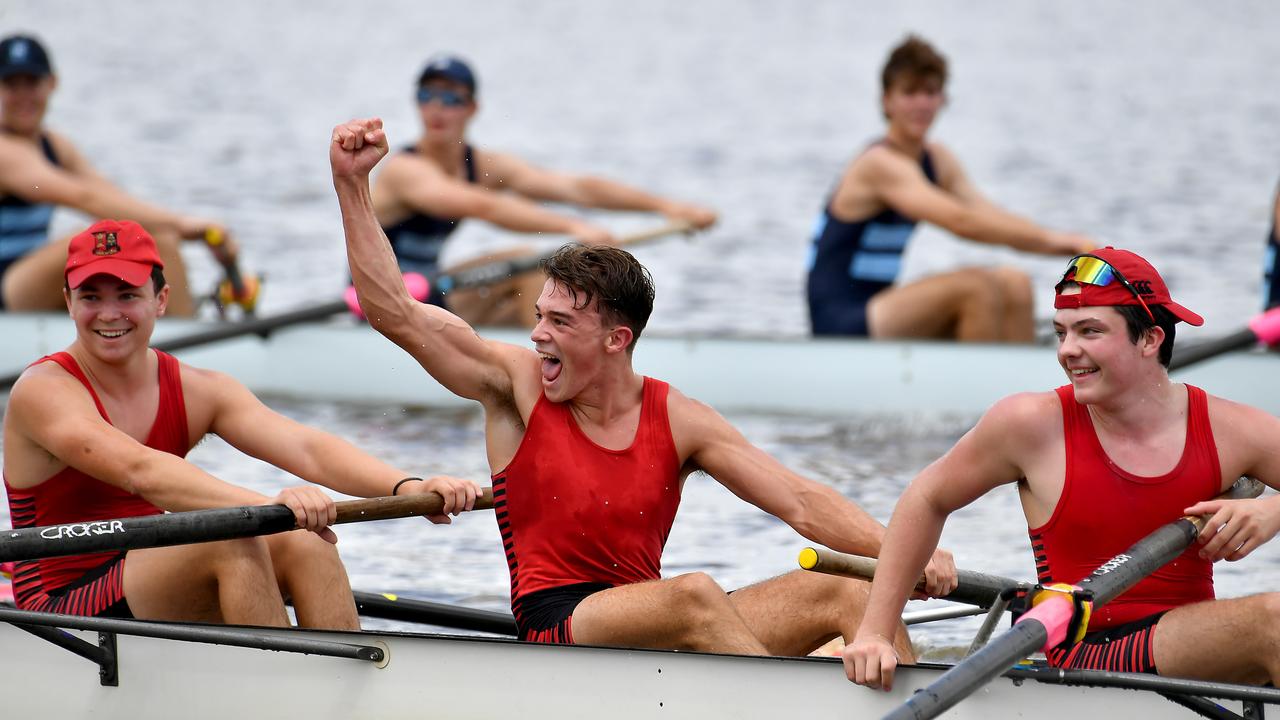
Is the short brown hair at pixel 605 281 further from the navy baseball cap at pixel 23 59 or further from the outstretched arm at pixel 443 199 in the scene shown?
the navy baseball cap at pixel 23 59

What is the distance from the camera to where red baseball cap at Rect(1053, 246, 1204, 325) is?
14.3ft

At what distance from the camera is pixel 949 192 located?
31.5 ft

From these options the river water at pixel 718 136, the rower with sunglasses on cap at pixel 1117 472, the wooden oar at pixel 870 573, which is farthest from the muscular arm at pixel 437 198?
the rower with sunglasses on cap at pixel 1117 472

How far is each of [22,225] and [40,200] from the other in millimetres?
273

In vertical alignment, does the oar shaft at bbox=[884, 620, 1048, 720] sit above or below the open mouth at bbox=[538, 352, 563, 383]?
below

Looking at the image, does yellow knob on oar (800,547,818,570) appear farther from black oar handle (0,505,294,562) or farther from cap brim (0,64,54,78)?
cap brim (0,64,54,78)

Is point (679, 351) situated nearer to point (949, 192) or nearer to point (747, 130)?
point (949, 192)

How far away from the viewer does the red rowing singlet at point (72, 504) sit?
5.11 metres

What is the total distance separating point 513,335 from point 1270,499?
19.6ft

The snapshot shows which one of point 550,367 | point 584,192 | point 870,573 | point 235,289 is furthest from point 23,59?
point 870,573

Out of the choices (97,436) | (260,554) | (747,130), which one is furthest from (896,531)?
(747,130)

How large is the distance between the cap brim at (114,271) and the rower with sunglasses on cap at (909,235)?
4.76m

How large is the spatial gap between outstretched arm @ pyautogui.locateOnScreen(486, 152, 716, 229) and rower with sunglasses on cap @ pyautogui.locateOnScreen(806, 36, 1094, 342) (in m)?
1.10

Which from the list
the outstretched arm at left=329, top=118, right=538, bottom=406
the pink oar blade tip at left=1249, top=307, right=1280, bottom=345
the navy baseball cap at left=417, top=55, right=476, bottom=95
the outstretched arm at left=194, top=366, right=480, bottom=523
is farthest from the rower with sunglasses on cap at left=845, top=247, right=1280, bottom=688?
the navy baseball cap at left=417, top=55, right=476, bottom=95
